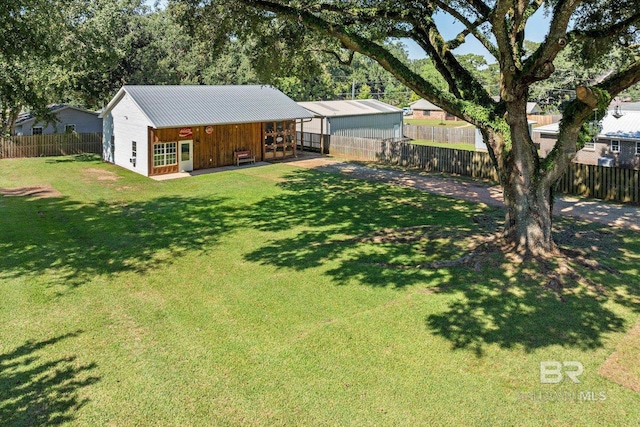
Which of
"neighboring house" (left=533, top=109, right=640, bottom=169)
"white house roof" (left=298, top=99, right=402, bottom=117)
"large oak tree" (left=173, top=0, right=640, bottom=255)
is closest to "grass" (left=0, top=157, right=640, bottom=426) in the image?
"large oak tree" (left=173, top=0, right=640, bottom=255)

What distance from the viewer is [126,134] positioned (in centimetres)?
2677

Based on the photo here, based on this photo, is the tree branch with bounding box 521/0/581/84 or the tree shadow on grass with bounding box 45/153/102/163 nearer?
the tree branch with bounding box 521/0/581/84

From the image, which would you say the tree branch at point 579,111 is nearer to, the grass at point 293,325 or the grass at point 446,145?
the grass at point 293,325

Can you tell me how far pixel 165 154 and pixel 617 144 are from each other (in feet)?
81.7

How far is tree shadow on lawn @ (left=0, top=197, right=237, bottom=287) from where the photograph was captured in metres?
12.0

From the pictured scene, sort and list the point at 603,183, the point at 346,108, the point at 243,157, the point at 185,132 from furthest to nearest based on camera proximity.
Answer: the point at 346,108
the point at 243,157
the point at 185,132
the point at 603,183

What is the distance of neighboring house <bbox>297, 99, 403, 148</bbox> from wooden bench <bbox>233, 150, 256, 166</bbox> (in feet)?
18.9

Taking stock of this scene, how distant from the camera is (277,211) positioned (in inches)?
697

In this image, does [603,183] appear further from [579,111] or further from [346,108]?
[346,108]

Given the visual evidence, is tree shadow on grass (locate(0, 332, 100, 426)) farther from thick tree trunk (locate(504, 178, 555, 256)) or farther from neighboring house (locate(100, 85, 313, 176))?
neighboring house (locate(100, 85, 313, 176))

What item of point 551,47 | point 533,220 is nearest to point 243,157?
point 533,220

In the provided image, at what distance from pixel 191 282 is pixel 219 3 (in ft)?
26.9

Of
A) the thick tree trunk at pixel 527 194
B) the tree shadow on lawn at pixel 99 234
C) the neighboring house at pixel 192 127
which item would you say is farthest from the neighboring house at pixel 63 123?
the thick tree trunk at pixel 527 194

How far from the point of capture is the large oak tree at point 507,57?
1099cm
